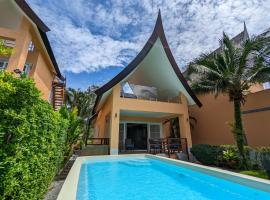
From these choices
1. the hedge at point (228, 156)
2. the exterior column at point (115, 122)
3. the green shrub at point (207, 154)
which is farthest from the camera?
the exterior column at point (115, 122)

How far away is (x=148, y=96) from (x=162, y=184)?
37.9 feet

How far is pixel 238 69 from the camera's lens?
40.4 ft

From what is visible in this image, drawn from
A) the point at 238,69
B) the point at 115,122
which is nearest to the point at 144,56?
the point at 115,122

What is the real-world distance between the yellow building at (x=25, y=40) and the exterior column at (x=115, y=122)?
546cm

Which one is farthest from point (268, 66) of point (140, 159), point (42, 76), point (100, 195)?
point (42, 76)

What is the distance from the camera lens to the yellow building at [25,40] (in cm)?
983

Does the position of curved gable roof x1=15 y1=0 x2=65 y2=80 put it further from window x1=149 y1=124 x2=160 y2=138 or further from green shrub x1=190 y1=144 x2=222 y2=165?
window x1=149 y1=124 x2=160 y2=138

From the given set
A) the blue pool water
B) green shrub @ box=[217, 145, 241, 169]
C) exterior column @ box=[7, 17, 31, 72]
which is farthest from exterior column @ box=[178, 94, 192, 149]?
exterior column @ box=[7, 17, 31, 72]

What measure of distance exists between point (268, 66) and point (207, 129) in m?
9.13

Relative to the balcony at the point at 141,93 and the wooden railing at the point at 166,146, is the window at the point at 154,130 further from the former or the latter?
the wooden railing at the point at 166,146

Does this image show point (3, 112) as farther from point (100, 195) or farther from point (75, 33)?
point (75, 33)

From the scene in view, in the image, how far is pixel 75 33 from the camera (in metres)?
16.2

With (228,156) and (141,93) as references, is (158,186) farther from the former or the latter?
(141,93)

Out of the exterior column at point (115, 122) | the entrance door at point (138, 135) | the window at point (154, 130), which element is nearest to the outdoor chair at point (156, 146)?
the exterior column at point (115, 122)
